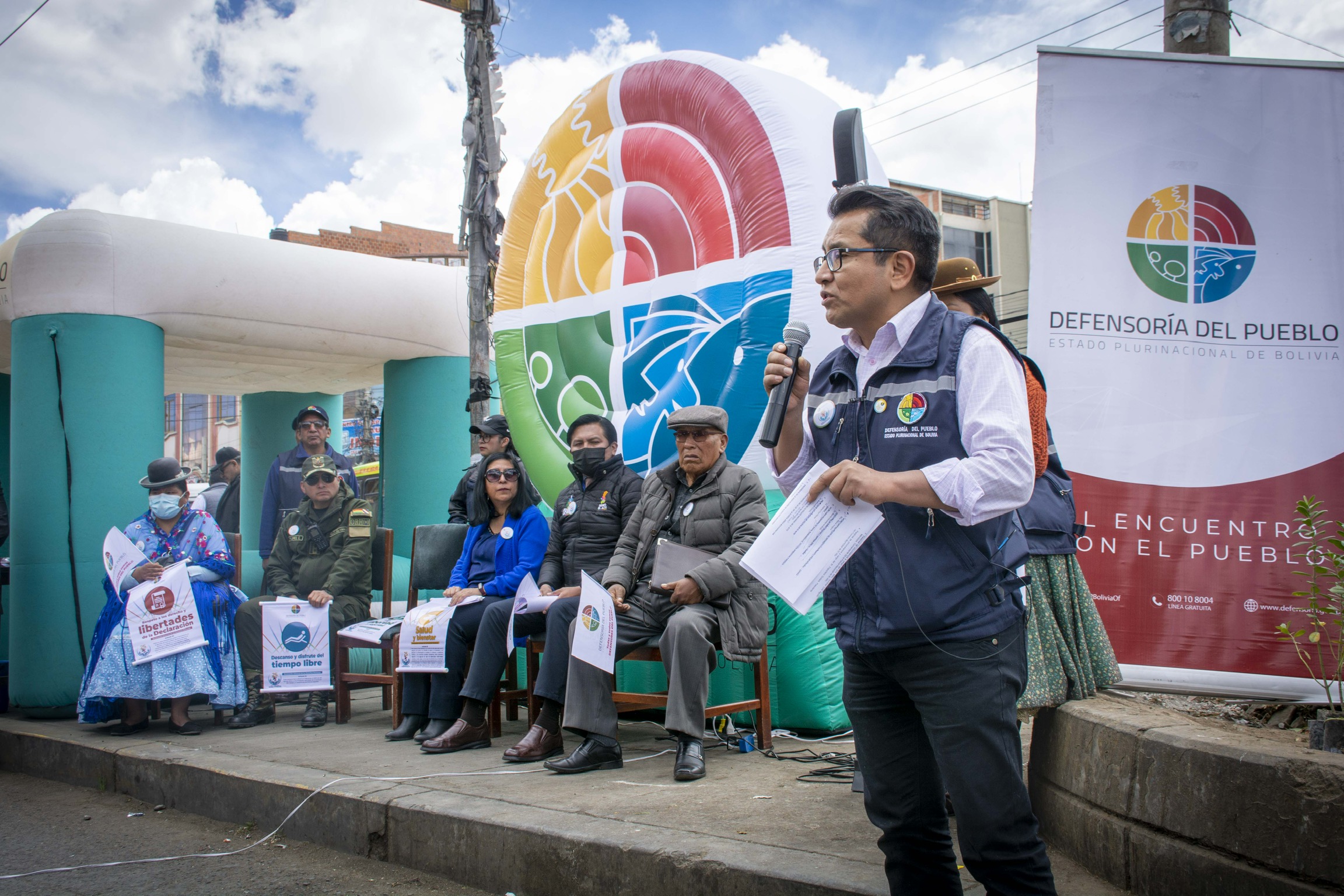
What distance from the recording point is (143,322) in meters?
6.59

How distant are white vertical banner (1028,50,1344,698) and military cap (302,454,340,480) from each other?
4.24 metres

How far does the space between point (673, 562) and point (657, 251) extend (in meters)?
1.92

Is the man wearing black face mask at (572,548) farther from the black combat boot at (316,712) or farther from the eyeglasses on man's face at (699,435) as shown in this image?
the black combat boot at (316,712)

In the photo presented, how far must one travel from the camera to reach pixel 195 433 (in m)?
43.1

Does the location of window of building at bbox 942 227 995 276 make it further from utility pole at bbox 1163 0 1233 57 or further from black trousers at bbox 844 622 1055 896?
black trousers at bbox 844 622 1055 896

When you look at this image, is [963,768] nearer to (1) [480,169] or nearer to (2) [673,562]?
(2) [673,562]

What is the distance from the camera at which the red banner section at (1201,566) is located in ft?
11.9

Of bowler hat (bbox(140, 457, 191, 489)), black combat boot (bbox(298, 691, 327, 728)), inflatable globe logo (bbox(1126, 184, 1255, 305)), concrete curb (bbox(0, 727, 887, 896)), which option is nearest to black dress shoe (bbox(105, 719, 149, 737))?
concrete curb (bbox(0, 727, 887, 896))

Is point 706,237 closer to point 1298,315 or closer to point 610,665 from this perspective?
point 610,665

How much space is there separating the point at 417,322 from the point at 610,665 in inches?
186

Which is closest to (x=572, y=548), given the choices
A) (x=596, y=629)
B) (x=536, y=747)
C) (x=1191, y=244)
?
(x=596, y=629)

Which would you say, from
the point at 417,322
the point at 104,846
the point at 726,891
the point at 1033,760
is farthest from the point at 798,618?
the point at 417,322

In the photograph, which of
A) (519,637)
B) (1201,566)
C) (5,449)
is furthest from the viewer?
(5,449)

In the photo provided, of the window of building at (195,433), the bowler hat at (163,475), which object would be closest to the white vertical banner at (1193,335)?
the bowler hat at (163,475)
